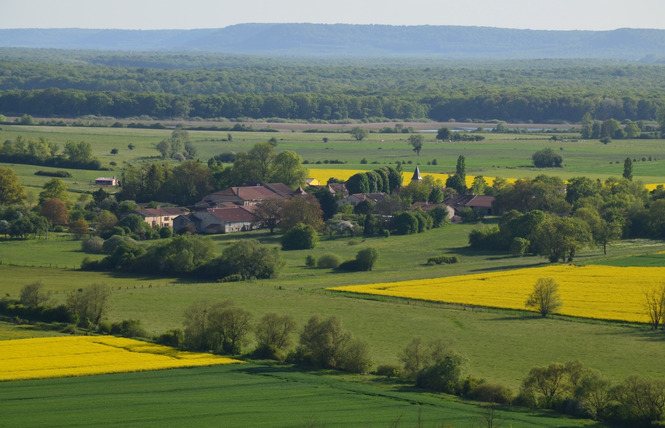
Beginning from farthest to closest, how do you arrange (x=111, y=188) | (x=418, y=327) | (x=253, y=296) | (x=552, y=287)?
1. (x=111, y=188)
2. (x=253, y=296)
3. (x=552, y=287)
4. (x=418, y=327)

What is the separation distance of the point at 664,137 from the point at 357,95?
67829mm

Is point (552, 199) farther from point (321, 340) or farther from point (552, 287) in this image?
point (321, 340)

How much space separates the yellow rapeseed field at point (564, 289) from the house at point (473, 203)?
22862mm

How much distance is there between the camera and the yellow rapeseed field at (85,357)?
3466 cm

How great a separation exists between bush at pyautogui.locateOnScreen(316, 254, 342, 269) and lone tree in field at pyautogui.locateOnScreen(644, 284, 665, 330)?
19416mm

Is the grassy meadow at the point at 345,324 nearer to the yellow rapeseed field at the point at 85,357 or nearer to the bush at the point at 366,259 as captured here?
the yellow rapeseed field at the point at 85,357

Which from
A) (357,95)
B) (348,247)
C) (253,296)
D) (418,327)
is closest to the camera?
(418,327)

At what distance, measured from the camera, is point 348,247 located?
67688 mm

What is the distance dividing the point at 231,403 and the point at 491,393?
7.35 meters

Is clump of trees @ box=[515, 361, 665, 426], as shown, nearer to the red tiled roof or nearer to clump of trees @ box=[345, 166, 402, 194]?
the red tiled roof

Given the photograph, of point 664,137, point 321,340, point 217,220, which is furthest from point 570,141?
point 321,340

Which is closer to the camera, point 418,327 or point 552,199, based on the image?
point 418,327

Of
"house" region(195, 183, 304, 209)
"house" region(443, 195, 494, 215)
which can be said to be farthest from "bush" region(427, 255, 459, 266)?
"house" region(195, 183, 304, 209)

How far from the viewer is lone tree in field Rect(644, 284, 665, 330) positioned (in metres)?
43.1
